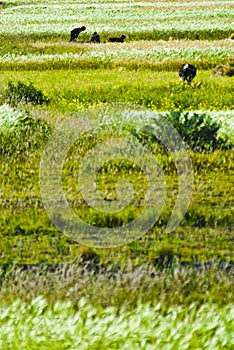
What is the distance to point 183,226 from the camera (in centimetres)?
923

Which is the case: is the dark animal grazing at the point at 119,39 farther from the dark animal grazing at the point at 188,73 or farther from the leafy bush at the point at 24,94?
the leafy bush at the point at 24,94

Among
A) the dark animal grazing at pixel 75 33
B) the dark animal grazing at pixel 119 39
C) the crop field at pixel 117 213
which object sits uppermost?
the dark animal grazing at pixel 75 33

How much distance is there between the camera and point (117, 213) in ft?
31.5

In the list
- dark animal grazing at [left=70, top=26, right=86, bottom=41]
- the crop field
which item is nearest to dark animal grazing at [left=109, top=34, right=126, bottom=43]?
dark animal grazing at [left=70, top=26, right=86, bottom=41]

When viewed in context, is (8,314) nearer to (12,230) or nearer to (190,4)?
(12,230)

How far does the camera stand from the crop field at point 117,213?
6.03m

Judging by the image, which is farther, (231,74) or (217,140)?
(231,74)

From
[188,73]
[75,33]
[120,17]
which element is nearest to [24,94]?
[188,73]

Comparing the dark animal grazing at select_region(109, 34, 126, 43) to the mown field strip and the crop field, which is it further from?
the crop field

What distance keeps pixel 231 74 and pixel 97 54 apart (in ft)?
17.9

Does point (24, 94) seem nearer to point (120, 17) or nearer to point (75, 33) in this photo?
point (75, 33)

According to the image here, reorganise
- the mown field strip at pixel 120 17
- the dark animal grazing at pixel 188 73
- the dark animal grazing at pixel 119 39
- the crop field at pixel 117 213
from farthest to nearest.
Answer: the mown field strip at pixel 120 17 → the dark animal grazing at pixel 119 39 → the dark animal grazing at pixel 188 73 → the crop field at pixel 117 213

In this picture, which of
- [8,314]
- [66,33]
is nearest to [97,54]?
[66,33]

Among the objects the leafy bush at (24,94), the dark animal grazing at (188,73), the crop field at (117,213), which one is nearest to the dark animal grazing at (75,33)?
the crop field at (117,213)
